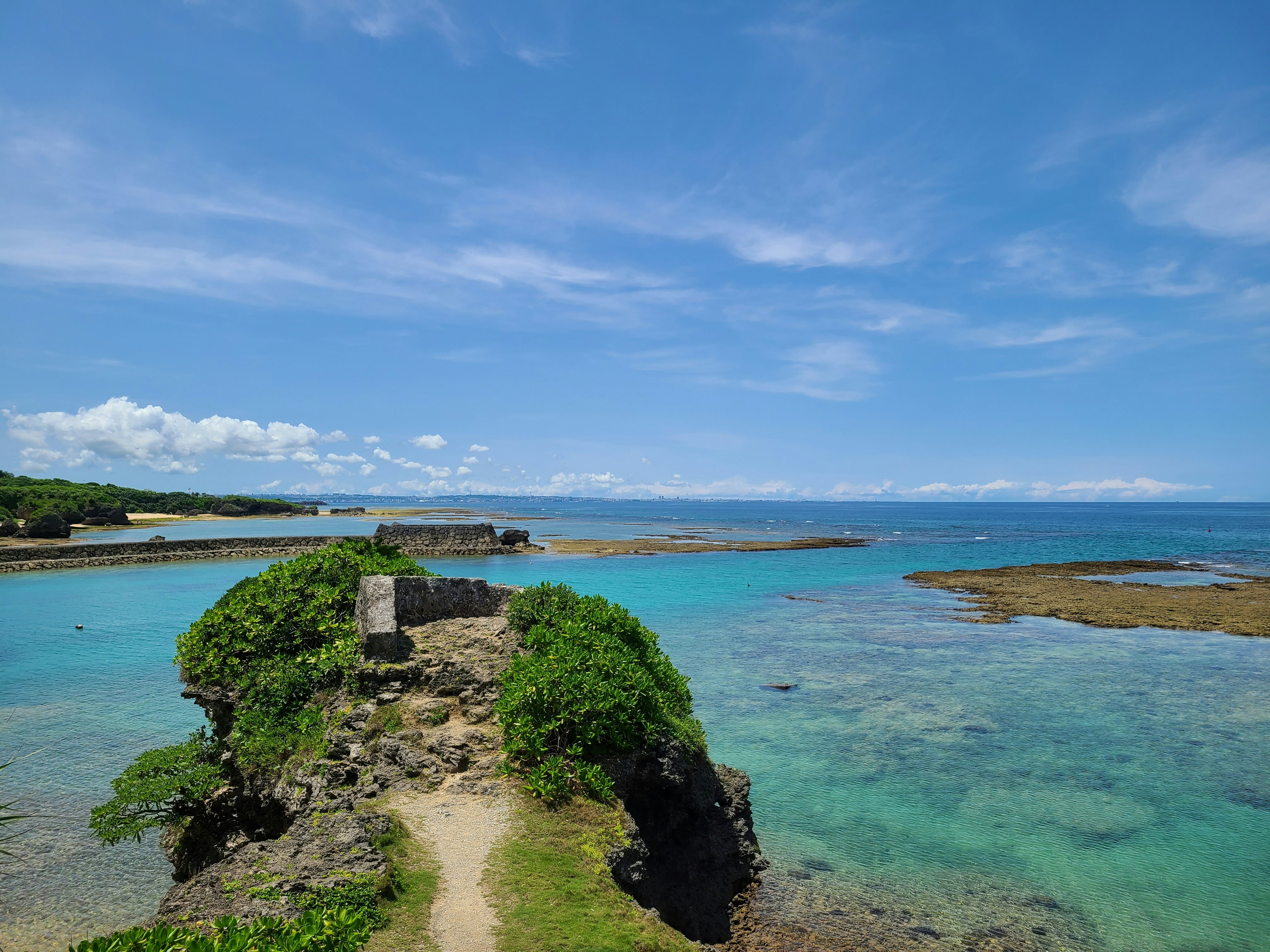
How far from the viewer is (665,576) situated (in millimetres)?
47906

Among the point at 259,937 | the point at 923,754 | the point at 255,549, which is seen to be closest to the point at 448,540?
the point at 255,549

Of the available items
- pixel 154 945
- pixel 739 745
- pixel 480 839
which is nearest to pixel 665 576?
pixel 739 745

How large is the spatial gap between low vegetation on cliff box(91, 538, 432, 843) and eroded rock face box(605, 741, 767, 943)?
15.8ft

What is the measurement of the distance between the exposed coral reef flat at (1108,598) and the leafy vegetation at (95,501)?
78335 mm

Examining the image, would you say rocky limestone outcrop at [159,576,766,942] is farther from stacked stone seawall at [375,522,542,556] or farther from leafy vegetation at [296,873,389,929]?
stacked stone seawall at [375,522,542,556]

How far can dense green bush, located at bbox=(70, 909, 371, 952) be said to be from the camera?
4.06 m

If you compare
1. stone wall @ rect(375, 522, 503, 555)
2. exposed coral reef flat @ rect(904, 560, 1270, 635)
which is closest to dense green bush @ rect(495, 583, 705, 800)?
exposed coral reef flat @ rect(904, 560, 1270, 635)

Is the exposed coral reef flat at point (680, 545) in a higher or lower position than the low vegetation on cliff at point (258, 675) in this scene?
lower

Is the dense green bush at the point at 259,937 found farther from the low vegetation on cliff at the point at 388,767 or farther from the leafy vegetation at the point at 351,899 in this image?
the leafy vegetation at the point at 351,899

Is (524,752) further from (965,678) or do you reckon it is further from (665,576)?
(665,576)

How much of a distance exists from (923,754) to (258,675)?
1378 centimetres

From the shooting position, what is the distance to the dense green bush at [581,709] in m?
8.55

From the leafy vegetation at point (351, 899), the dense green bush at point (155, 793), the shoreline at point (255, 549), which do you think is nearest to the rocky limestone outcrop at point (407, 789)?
the leafy vegetation at point (351, 899)

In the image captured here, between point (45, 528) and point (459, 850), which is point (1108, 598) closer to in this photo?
point (459, 850)
